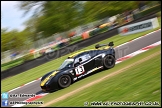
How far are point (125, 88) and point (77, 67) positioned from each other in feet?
10.0

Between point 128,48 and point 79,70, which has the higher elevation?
point 128,48

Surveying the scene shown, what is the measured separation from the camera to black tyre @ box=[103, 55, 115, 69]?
9.41 m

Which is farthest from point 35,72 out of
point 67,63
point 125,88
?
point 125,88

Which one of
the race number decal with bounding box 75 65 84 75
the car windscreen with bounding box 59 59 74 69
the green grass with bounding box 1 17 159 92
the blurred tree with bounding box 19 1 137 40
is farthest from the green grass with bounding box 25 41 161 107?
the blurred tree with bounding box 19 1 137 40

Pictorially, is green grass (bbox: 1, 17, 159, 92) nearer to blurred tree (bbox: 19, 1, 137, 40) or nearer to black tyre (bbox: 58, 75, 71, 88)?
black tyre (bbox: 58, 75, 71, 88)

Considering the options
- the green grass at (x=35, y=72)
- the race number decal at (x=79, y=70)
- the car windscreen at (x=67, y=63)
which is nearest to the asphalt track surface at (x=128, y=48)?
the green grass at (x=35, y=72)

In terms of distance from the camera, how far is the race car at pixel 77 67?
342 inches

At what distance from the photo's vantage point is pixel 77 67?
9133 millimetres

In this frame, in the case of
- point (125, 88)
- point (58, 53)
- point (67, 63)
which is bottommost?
point (125, 88)

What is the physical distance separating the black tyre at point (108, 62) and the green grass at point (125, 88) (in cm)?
41

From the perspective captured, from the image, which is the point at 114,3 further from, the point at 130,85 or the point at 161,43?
the point at 130,85

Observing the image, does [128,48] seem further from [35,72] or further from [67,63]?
[35,72]

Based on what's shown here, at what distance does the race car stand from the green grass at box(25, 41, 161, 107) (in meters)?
0.26

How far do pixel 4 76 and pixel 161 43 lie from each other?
8.15m
